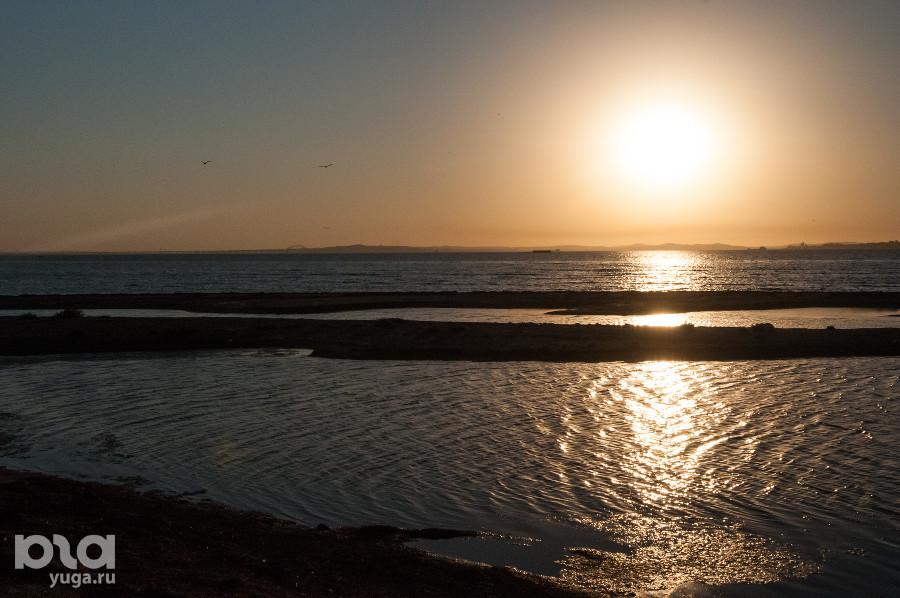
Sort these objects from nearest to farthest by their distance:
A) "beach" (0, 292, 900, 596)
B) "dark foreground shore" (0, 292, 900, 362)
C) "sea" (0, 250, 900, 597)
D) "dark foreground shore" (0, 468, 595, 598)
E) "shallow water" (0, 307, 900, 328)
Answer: "dark foreground shore" (0, 468, 595, 598), "beach" (0, 292, 900, 596), "sea" (0, 250, 900, 597), "dark foreground shore" (0, 292, 900, 362), "shallow water" (0, 307, 900, 328)

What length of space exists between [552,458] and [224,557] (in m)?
7.81

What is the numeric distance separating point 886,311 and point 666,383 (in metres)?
41.6

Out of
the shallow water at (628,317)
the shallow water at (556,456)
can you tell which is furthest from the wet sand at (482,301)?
the shallow water at (556,456)

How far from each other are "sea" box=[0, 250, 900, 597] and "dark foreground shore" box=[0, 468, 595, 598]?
22.5 inches

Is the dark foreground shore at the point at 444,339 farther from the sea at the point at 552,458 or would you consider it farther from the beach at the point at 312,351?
the sea at the point at 552,458

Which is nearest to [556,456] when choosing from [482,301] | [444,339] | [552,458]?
[552,458]

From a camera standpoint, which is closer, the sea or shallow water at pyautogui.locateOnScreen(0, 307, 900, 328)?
the sea

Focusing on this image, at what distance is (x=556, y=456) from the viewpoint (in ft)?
49.9

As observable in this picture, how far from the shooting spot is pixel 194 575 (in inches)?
328

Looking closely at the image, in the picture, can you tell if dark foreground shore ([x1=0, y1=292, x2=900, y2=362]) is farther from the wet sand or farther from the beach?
the wet sand

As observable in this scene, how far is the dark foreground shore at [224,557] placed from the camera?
803 cm

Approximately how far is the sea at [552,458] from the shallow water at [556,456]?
0.17ft

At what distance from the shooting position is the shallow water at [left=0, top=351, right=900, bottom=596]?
10.4m

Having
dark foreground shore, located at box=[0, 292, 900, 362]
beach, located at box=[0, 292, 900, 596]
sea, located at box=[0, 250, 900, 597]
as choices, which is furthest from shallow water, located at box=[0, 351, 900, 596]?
dark foreground shore, located at box=[0, 292, 900, 362]
